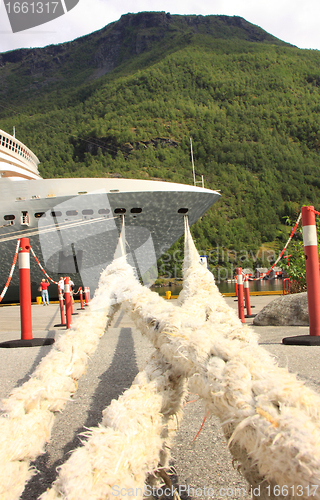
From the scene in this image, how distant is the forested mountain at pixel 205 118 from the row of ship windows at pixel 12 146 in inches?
1863

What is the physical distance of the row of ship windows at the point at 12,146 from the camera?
13289 millimetres

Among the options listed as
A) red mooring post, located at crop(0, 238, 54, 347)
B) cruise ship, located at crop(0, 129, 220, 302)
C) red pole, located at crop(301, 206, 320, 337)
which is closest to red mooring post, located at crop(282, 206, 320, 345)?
red pole, located at crop(301, 206, 320, 337)

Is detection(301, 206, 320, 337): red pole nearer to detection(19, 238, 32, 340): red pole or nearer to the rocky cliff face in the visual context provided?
detection(19, 238, 32, 340): red pole

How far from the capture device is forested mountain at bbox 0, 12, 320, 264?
224ft

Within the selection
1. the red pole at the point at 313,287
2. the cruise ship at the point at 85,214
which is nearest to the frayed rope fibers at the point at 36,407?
the red pole at the point at 313,287

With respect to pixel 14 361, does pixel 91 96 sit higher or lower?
higher

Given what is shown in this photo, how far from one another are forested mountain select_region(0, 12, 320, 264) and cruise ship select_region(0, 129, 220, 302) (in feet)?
165

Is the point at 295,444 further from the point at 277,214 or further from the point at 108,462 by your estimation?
the point at 277,214

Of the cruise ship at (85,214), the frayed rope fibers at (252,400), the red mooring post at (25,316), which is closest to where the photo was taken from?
the frayed rope fibers at (252,400)

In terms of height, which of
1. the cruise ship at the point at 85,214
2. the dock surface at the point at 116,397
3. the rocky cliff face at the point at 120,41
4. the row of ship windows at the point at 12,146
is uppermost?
the rocky cliff face at the point at 120,41

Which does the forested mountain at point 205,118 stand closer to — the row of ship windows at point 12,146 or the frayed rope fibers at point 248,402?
the row of ship windows at point 12,146

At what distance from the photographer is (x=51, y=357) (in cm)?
101

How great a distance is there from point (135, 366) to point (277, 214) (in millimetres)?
77458

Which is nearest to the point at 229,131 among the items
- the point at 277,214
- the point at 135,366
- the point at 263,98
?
the point at 263,98
